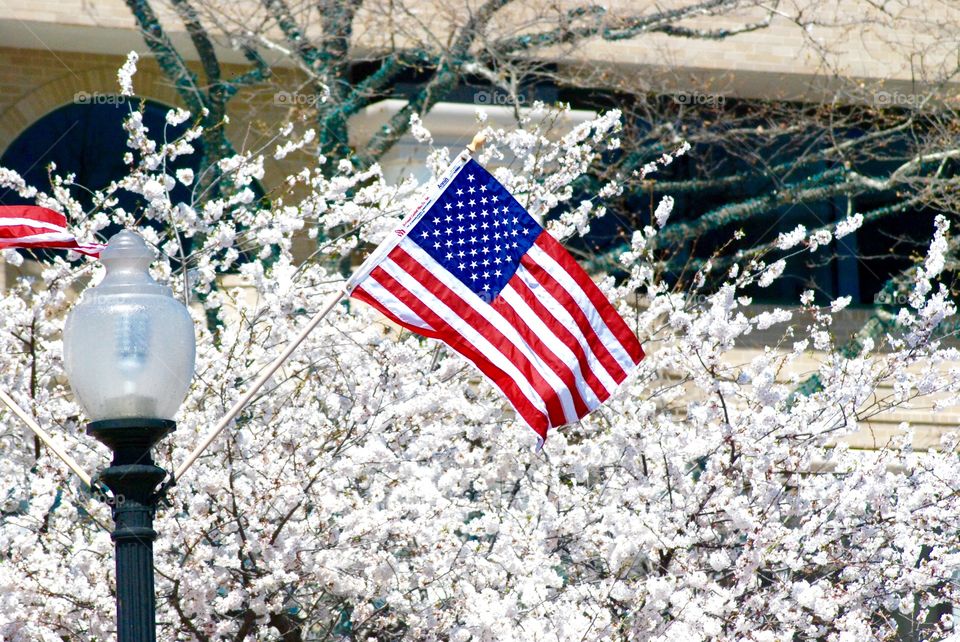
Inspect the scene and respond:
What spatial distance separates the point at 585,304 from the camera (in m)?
7.94

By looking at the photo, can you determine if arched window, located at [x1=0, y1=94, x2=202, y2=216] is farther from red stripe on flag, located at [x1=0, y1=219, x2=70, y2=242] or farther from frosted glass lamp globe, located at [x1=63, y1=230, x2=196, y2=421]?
frosted glass lamp globe, located at [x1=63, y1=230, x2=196, y2=421]

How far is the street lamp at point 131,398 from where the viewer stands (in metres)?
5.88

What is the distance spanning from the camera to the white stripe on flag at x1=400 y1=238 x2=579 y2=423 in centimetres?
776

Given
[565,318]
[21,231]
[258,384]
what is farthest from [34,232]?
[565,318]

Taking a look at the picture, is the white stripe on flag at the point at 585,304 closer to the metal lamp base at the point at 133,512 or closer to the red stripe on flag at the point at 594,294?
the red stripe on flag at the point at 594,294

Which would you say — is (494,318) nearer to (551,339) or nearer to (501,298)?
(501,298)

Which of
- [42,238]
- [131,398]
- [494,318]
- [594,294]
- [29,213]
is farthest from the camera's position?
[29,213]

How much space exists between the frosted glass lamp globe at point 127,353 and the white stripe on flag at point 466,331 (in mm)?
1840

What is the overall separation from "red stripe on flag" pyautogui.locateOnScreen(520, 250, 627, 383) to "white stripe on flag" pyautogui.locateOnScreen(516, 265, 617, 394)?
0.01m

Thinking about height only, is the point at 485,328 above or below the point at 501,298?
below

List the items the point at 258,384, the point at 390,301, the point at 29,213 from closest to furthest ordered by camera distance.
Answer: the point at 258,384 < the point at 390,301 < the point at 29,213

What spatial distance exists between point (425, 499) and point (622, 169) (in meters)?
7.24

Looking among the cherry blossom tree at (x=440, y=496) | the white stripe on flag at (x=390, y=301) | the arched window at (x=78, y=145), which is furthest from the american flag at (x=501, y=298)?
the arched window at (x=78, y=145)

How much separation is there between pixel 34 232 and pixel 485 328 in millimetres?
2701
